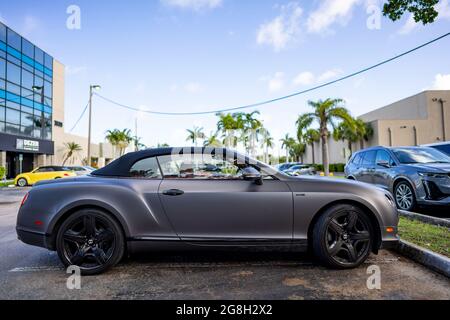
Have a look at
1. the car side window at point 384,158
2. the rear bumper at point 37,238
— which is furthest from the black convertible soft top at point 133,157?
the car side window at point 384,158

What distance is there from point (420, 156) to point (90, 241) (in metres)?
7.11

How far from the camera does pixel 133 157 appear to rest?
11.5 ft

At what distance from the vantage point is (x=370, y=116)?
46.2m

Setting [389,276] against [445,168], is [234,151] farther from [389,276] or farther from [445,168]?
[445,168]

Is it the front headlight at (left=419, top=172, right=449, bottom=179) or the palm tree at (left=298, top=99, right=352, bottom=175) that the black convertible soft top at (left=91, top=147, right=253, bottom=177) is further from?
the palm tree at (left=298, top=99, right=352, bottom=175)

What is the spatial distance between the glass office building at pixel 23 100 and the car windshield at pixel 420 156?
26336 millimetres

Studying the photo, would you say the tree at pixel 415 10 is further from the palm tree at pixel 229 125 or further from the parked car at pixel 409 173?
the palm tree at pixel 229 125

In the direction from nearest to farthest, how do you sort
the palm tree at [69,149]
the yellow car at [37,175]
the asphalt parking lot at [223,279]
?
the asphalt parking lot at [223,279] < the yellow car at [37,175] < the palm tree at [69,149]

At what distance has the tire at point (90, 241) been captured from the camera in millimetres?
3156

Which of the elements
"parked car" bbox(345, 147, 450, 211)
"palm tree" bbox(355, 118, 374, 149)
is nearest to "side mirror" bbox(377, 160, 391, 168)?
"parked car" bbox(345, 147, 450, 211)

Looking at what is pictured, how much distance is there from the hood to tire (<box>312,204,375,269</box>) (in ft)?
11.8

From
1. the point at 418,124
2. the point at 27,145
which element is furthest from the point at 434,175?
the point at 418,124

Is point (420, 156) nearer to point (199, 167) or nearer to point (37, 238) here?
point (199, 167)

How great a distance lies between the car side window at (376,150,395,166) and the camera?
698 cm
